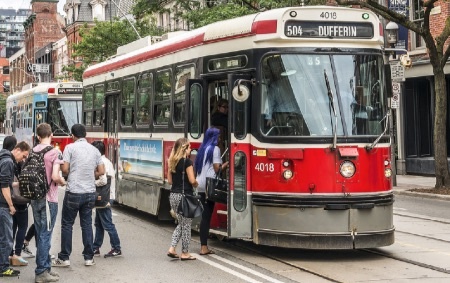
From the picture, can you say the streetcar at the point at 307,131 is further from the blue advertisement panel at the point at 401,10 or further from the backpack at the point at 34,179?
the blue advertisement panel at the point at 401,10

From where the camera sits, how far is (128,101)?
52.8 feet

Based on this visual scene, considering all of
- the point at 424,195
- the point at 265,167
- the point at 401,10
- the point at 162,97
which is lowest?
the point at 424,195

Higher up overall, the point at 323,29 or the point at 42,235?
the point at 323,29

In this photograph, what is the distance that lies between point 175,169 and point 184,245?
1050 mm

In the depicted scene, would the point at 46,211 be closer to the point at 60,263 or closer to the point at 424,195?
the point at 60,263

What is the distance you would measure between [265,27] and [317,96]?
1202 mm

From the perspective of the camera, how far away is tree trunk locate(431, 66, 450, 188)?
69.2 ft

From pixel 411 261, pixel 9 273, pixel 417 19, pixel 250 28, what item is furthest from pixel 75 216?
pixel 417 19

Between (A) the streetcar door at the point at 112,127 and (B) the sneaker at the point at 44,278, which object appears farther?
(A) the streetcar door at the point at 112,127

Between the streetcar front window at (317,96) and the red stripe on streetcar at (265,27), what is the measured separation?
36 centimetres

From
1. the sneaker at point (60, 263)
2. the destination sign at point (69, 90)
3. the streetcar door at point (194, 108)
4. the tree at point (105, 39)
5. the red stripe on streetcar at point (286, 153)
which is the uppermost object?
the tree at point (105, 39)

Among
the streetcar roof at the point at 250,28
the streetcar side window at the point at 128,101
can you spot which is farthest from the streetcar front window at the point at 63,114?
the streetcar roof at the point at 250,28

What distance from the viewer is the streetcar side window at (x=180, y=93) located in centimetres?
1270

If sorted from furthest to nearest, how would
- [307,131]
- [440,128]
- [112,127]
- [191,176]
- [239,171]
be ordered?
[440,128] < [112,127] < [239,171] < [191,176] < [307,131]
